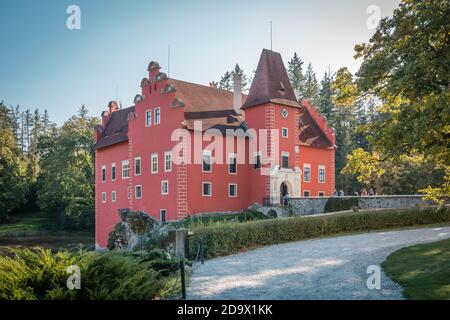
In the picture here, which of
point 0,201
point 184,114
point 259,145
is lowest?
point 0,201

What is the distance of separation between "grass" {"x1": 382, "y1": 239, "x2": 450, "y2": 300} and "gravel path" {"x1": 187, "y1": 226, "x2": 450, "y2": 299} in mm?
344

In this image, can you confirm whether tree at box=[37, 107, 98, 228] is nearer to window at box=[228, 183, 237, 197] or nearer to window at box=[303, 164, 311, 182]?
window at box=[228, 183, 237, 197]

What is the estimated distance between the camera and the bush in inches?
329

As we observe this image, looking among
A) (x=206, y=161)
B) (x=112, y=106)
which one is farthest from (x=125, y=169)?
(x=112, y=106)

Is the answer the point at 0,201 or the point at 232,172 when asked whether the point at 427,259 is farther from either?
the point at 0,201

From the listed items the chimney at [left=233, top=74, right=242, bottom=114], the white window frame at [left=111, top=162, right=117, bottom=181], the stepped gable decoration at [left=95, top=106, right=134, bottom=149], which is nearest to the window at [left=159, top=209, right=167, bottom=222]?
the stepped gable decoration at [left=95, top=106, right=134, bottom=149]

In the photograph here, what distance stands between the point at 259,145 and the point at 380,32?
2299cm

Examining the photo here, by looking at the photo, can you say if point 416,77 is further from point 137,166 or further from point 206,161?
point 137,166

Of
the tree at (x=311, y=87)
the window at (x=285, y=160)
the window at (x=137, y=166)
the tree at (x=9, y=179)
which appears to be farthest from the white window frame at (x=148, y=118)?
the tree at (x=311, y=87)

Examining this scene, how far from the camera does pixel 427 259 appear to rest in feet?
45.3

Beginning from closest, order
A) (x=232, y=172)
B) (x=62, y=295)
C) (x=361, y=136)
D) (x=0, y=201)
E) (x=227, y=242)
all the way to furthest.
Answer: (x=62, y=295) → (x=227, y=242) → (x=232, y=172) → (x=0, y=201) → (x=361, y=136)

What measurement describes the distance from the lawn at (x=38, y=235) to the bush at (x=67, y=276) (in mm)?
37555

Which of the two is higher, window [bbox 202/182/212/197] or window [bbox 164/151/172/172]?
window [bbox 164/151/172/172]

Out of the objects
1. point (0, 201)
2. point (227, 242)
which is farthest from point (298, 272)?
point (0, 201)
